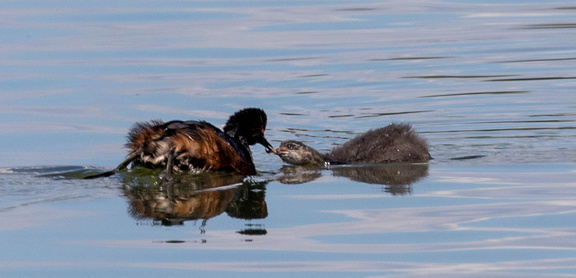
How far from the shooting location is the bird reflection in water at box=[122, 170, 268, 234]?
9525 millimetres

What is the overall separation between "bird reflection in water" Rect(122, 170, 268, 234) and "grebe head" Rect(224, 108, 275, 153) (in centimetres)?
70

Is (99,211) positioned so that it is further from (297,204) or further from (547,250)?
(547,250)

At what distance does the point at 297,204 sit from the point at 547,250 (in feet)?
7.58

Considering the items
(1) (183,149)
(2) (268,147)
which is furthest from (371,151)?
(1) (183,149)

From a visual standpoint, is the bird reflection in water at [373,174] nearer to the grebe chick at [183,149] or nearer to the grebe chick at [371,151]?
the grebe chick at [371,151]

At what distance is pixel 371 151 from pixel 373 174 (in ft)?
2.73

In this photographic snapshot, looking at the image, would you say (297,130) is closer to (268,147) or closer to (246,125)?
(268,147)

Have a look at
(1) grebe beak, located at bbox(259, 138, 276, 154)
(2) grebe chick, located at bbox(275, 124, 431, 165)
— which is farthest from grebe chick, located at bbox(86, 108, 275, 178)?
(2) grebe chick, located at bbox(275, 124, 431, 165)

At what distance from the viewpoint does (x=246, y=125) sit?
463 inches

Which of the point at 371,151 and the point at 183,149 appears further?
the point at 371,151

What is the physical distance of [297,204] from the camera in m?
9.88

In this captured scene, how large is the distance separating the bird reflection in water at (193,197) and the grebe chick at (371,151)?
4.66ft

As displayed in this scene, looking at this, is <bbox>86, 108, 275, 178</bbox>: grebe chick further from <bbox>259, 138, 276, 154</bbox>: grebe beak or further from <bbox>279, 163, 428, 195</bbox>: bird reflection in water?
<bbox>259, 138, 276, 154</bbox>: grebe beak

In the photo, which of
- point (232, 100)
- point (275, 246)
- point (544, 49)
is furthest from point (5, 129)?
point (544, 49)
